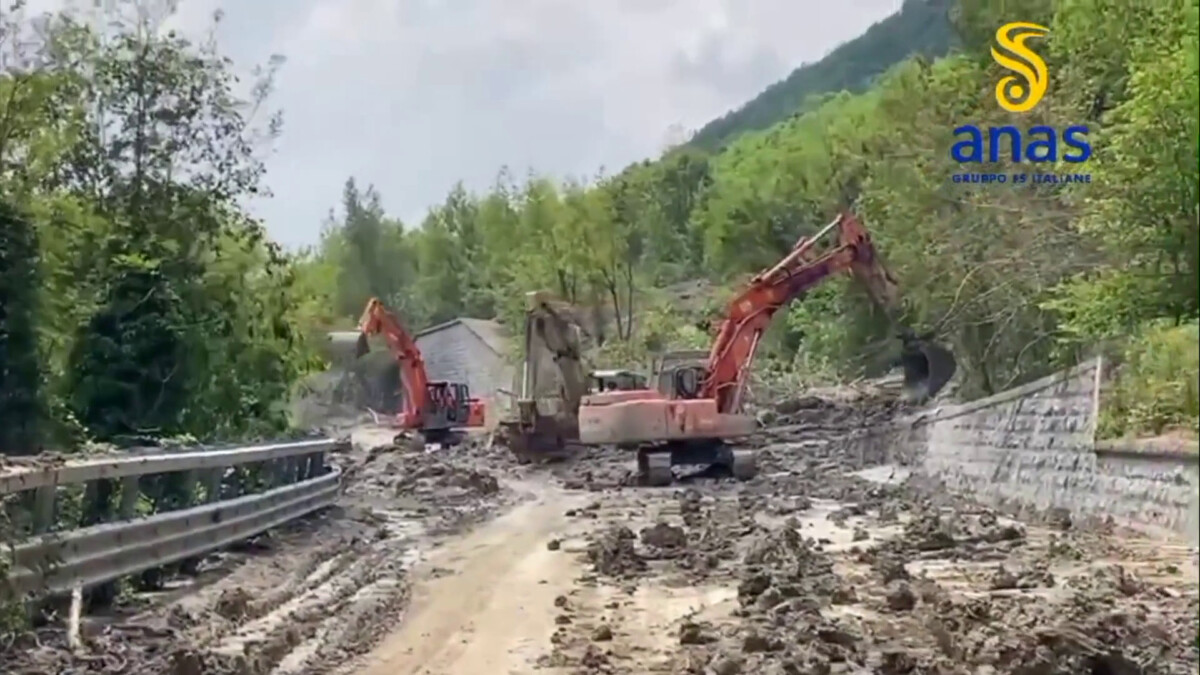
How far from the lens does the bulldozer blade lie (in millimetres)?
30125

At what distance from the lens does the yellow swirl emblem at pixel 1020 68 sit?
59.9ft

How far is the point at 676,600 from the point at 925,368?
2335 cm

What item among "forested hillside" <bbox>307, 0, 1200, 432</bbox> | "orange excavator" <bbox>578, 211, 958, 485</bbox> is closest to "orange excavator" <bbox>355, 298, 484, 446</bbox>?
"forested hillside" <bbox>307, 0, 1200, 432</bbox>

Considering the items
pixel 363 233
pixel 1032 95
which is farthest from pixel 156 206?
pixel 363 233

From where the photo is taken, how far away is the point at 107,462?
345 inches

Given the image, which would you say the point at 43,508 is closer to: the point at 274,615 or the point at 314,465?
the point at 274,615

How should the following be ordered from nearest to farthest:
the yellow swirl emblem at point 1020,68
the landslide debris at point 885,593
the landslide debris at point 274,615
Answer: the landslide debris at point 885,593
the landslide debris at point 274,615
the yellow swirl emblem at point 1020,68

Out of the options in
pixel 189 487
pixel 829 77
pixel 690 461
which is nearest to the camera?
pixel 189 487

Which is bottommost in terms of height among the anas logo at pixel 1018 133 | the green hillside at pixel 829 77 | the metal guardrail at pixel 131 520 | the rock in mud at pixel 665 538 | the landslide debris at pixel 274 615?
the landslide debris at pixel 274 615

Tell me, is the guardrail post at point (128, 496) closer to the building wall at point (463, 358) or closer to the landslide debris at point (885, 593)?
the landslide debris at point (885, 593)

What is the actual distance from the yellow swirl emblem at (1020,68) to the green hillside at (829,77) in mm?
30848

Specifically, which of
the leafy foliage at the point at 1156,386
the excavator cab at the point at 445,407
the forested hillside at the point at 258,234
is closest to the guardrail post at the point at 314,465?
the forested hillside at the point at 258,234

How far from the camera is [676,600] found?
10297 millimetres

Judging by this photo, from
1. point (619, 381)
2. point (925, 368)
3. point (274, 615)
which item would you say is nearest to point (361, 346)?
point (619, 381)
